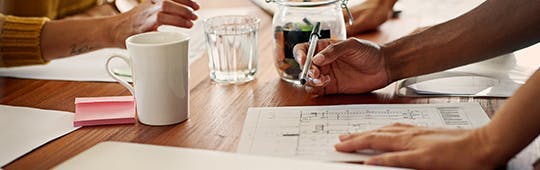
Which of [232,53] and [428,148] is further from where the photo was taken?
[232,53]

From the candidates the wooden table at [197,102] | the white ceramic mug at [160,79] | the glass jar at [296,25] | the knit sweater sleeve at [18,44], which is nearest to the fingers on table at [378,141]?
the wooden table at [197,102]

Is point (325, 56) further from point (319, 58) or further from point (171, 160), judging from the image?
point (171, 160)

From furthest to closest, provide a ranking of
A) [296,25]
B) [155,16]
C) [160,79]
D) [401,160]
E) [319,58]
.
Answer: [155,16] → [296,25] → [319,58] → [160,79] → [401,160]

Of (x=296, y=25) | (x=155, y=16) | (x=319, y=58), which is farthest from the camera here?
(x=155, y=16)

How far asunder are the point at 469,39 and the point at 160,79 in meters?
0.53

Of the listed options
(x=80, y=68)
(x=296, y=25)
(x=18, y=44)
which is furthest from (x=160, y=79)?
(x=18, y=44)

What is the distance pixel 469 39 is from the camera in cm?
119

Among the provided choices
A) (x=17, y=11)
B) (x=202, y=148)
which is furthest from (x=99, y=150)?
(x=17, y=11)

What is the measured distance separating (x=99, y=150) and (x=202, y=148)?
0.43 ft

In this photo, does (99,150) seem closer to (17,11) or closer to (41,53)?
(41,53)

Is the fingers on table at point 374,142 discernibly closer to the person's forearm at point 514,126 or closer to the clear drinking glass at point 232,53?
the person's forearm at point 514,126

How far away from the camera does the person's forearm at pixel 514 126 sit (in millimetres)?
813

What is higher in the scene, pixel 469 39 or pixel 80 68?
pixel 469 39

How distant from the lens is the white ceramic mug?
981mm
